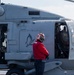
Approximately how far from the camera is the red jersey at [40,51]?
11.8 metres

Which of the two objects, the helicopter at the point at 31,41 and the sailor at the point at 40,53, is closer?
the sailor at the point at 40,53

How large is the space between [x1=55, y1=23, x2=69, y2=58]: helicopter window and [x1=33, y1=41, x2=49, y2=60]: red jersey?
1133 millimetres

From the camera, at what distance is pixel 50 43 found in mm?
12664

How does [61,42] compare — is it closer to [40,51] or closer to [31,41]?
[31,41]

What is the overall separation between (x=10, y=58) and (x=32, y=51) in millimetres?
826

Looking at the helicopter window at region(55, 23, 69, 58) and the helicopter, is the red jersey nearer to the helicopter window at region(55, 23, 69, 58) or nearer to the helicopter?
the helicopter

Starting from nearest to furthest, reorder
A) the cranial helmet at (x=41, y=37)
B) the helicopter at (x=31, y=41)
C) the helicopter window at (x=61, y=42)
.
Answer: the cranial helmet at (x=41, y=37)
the helicopter at (x=31, y=41)
the helicopter window at (x=61, y=42)

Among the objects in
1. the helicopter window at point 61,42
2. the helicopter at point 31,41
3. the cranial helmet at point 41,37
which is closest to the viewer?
the cranial helmet at point 41,37

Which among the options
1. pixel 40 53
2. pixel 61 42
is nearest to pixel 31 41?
pixel 40 53

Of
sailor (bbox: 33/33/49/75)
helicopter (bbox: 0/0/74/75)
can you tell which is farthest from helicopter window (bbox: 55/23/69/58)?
sailor (bbox: 33/33/49/75)

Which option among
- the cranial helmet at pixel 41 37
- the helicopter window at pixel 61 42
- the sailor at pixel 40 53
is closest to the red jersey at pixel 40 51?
the sailor at pixel 40 53

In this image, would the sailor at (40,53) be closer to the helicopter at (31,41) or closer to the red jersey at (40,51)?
the red jersey at (40,51)

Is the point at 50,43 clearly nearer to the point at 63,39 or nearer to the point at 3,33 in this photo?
the point at 63,39

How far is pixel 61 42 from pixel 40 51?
140 cm
